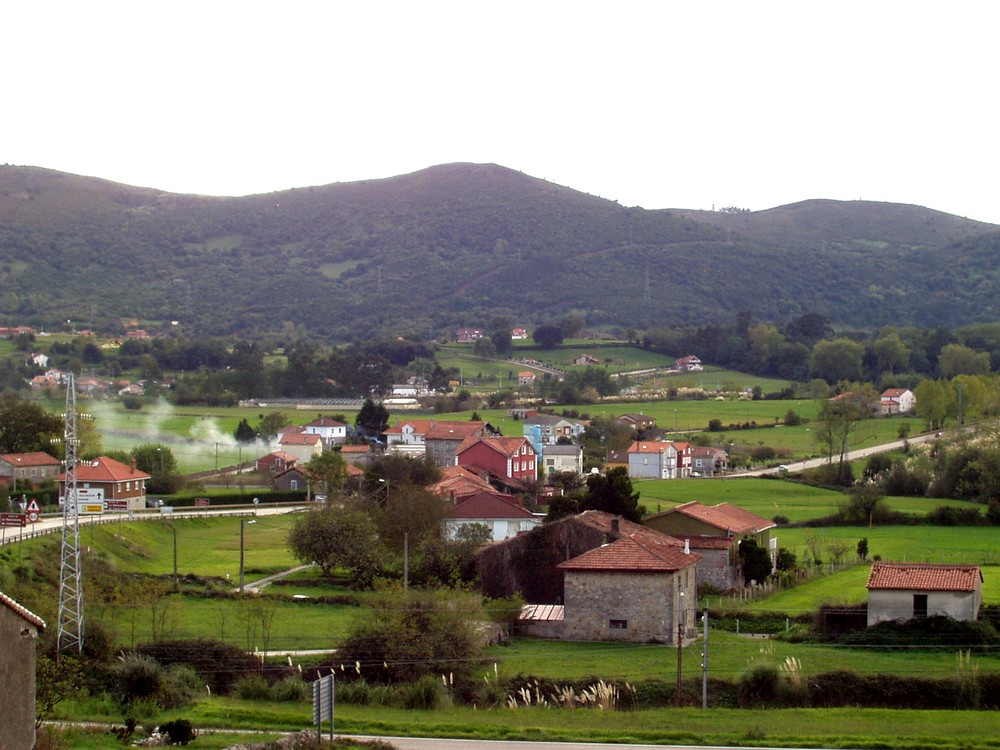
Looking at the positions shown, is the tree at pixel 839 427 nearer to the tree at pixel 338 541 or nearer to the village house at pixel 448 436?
the village house at pixel 448 436

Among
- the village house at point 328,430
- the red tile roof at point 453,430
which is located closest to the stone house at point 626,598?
the red tile roof at point 453,430

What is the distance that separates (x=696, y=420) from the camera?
91.6m

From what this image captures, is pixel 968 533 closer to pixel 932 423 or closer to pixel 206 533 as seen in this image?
pixel 206 533

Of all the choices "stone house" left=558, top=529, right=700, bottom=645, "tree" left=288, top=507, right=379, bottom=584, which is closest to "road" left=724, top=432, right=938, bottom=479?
"tree" left=288, top=507, right=379, bottom=584

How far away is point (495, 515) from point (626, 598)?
15869 mm

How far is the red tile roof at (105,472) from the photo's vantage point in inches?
2211

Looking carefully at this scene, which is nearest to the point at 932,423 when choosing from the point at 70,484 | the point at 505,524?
the point at 505,524

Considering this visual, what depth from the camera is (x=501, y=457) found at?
65.6 meters

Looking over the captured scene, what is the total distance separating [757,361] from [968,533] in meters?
84.4

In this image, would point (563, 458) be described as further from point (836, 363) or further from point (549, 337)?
point (549, 337)

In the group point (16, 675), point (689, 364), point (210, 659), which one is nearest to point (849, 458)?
point (210, 659)

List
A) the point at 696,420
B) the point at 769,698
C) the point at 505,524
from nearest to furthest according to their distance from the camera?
the point at 769,698 < the point at 505,524 < the point at 696,420

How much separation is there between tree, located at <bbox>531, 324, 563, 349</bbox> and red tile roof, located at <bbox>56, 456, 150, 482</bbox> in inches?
3425

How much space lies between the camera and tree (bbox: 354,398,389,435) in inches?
3460
